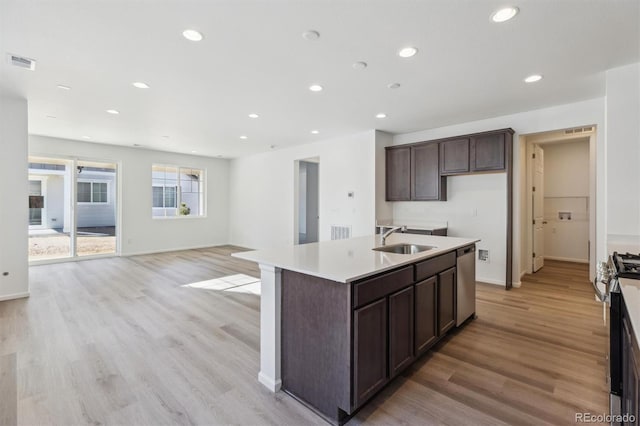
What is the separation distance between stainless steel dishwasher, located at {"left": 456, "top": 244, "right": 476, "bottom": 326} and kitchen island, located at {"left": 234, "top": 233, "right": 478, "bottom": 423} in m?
0.68

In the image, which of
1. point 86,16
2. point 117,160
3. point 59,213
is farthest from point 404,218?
point 59,213

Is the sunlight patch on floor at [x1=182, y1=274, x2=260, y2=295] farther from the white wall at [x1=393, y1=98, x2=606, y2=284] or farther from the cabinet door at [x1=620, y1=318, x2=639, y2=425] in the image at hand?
the cabinet door at [x1=620, y1=318, x2=639, y2=425]

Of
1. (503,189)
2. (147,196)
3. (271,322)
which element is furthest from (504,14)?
(147,196)

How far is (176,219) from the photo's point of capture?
8.20 meters

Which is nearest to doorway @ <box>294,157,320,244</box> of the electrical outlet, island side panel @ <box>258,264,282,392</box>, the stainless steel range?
the electrical outlet

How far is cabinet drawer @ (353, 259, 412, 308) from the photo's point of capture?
1743 millimetres

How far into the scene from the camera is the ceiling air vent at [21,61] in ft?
9.31

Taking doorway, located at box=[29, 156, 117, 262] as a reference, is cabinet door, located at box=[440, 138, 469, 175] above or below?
above

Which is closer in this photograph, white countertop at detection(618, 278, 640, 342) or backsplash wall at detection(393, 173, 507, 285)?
white countertop at detection(618, 278, 640, 342)

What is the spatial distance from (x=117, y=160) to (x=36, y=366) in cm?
595

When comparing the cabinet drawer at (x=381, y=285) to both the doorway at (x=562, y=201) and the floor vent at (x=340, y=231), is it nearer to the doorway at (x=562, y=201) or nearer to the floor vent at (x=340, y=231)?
the floor vent at (x=340, y=231)

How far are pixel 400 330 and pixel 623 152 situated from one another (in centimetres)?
299

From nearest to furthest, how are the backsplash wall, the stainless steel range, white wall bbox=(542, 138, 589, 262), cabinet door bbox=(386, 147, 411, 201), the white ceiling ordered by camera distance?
the stainless steel range, the white ceiling, the backsplash wall, cabinet door bbox=(386, 147, 411, 201), white wall bbox=(542, 138, 589, 262)

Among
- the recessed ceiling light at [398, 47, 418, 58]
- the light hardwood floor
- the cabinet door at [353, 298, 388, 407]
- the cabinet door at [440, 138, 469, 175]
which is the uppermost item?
the recessed ceiling light at [398, 47, 418, 58]
